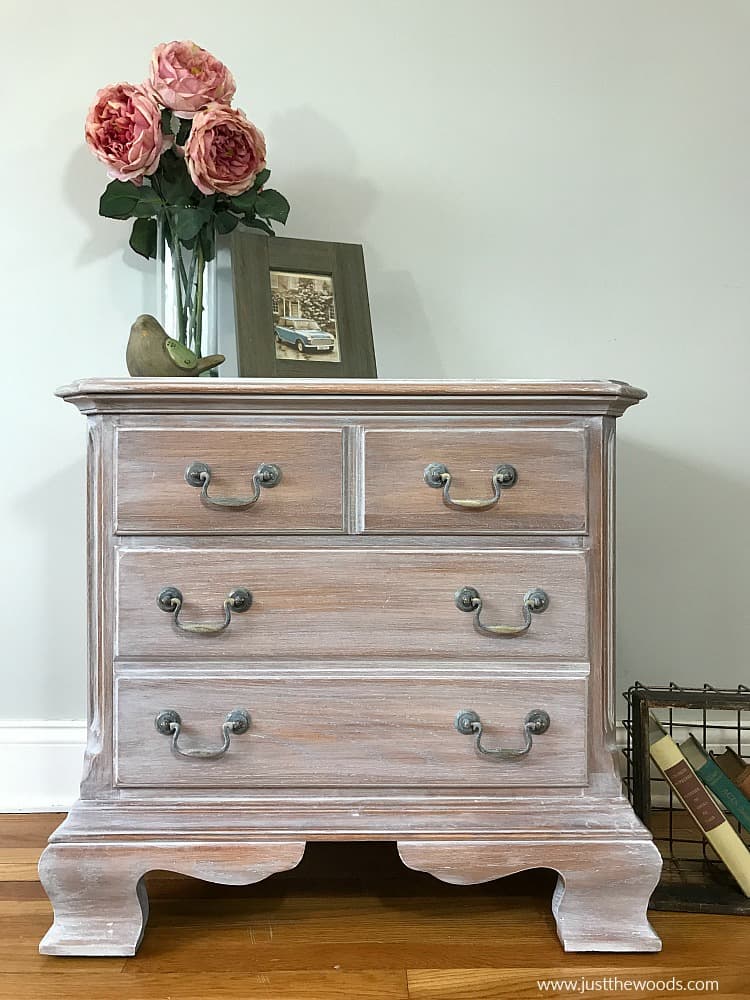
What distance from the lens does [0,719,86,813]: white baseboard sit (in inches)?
70.4

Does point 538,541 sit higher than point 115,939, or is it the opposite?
point 538,541

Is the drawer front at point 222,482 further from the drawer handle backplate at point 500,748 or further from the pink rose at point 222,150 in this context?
the pink rose at point 222,150

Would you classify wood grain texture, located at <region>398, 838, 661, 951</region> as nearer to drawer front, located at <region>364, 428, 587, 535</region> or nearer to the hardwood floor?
the hardwood floor

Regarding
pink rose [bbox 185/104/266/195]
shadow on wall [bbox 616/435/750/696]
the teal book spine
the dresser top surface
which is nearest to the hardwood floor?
the teal book spine

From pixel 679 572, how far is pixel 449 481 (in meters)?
0.84

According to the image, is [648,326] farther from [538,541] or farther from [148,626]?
[148,626]

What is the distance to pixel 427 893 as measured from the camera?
144 centimetres

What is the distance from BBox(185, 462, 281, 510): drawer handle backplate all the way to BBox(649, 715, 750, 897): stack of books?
0.79m

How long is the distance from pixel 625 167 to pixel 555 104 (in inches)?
7.8

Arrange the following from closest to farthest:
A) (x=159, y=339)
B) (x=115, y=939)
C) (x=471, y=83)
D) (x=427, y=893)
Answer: (x=115, y=939), (x=159, y=339), (x=427, y=893), (x=471, y=83)

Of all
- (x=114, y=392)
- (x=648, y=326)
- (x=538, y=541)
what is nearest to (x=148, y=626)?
(x=114, y=392)

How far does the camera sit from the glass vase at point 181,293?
155 centimetres

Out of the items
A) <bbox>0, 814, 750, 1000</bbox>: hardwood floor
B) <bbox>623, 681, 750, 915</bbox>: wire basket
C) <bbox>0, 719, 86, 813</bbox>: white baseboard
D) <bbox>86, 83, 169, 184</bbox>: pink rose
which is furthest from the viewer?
<bbox>0, 719, 86, 813</bbox>: white baseboard

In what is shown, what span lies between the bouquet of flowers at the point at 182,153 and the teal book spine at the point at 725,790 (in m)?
1.15
